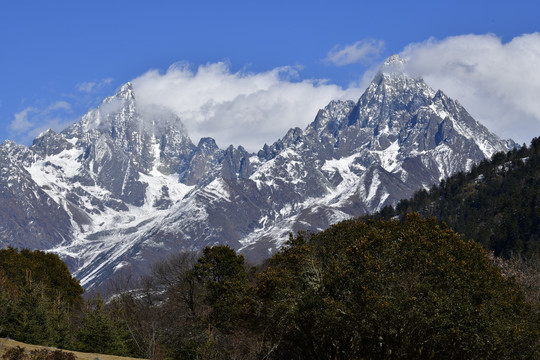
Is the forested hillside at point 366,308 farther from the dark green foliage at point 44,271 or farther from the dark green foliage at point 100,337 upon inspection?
the dark green foliage at point 44,271

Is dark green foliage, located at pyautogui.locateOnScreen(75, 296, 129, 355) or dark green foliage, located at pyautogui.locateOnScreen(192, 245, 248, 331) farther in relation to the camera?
dark green foliage, located at pyautogui.locateOnScreen(192, 245, 248, 331)

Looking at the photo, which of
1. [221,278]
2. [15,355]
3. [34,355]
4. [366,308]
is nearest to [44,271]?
[221,278]

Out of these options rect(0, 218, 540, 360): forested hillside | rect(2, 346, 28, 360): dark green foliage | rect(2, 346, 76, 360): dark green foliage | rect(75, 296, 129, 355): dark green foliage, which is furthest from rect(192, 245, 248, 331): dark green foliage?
rect(2, 346, 28, 360): dark green foliage

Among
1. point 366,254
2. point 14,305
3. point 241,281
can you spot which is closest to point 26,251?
point 241,281

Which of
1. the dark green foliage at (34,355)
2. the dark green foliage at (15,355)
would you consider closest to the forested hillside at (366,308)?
the dark green foliage at (34,355)

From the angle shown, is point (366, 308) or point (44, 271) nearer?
point (366, 308)

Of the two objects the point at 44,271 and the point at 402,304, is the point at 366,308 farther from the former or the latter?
the point at 44,271

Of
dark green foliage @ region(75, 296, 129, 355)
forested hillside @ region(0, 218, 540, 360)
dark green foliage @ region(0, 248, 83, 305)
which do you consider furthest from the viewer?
dark green foliage @ region(0, 248, 83, 305)

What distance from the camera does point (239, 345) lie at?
58.3 meters

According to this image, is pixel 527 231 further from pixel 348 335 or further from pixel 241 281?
pixel 348 335

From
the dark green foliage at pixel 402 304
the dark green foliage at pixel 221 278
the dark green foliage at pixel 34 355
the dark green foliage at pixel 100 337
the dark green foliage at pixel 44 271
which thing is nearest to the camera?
the dark green foliage at pixel 34 355

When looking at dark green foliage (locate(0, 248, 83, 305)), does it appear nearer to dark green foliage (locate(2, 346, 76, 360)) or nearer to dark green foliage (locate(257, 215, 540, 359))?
dark green foliage (locate(257, 215, 540, 359))

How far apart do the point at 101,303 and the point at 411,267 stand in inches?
1234

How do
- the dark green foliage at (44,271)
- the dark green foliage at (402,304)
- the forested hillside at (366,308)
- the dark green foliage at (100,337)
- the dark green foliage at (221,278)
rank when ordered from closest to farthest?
the dark green foliage at (402,304) < the forested hillside at (366,308) < the dark green foliage at (100,337) < the dark green foliage at (221,278) < the dark green foliage at (44,271)
